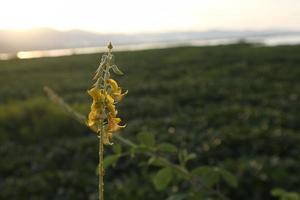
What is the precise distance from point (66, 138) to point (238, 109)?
99.3 inches

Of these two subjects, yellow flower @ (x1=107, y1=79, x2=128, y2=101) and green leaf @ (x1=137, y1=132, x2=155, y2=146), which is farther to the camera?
green leaf @ (x1=137, y1=132, x2=155, y2=146)

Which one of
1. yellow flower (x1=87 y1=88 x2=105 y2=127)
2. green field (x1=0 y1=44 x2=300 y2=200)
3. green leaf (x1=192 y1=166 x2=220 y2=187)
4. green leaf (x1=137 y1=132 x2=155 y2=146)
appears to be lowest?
green field (x1=0 y1=44 x2=300 y2=200)

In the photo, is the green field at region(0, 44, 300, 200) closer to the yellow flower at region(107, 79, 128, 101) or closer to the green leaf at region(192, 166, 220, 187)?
the green leaf at region(192, 166, 220, 187)

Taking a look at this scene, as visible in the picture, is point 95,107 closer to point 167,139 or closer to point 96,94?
point 96,94

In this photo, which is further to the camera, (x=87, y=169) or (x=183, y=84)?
(x=183, y=84)

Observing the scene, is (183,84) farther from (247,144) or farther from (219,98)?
(247,144)

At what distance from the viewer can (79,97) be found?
10438 millimetres

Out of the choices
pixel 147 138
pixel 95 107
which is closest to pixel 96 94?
pixel 95 107

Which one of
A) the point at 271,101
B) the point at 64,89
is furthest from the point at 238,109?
the point at 64,89

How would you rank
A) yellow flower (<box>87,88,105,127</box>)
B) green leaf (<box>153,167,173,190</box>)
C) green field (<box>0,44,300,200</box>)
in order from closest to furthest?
1. yellow flower (<box>87,88,105,127</box>)
2. green leaf (<box>153,167,173,190</box>)
3. green field (<box>0,44,300,200</box>)

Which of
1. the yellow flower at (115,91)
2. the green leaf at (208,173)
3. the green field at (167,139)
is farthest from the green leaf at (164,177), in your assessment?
the green field at (167,139)

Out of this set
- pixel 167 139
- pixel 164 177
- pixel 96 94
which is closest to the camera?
pixel 96 94

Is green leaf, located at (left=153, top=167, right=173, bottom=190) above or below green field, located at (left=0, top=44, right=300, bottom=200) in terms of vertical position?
above

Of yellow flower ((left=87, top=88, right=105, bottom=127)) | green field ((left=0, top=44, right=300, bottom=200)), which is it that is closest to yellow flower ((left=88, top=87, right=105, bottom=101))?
yellow flower ((left=87, top=88, right=105, bottom=127))
